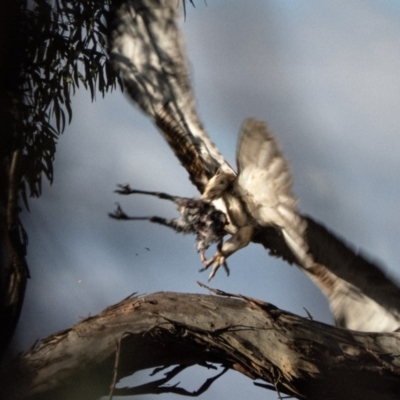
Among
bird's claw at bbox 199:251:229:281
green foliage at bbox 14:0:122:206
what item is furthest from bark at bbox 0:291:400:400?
green foliage at bbox 14:0:122:206

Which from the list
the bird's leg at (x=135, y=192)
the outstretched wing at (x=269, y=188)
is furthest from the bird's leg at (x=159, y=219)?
the outstretched wing at (x=269, y=188)

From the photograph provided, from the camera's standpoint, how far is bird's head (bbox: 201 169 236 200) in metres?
1.31

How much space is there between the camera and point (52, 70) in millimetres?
1016

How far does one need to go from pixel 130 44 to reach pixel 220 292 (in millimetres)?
398

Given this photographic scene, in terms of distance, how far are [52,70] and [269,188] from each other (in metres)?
0.39

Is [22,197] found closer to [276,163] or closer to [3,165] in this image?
[3,165]

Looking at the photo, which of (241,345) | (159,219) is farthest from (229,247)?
(159,219)

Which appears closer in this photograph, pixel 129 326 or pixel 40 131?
pixel 40 131

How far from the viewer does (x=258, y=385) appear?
1163mm

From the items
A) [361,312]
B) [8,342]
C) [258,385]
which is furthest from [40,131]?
[361,312]

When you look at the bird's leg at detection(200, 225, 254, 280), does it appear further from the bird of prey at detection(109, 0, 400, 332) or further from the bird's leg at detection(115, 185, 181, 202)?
the bird's leg at detection(115, 185, 181, 202)

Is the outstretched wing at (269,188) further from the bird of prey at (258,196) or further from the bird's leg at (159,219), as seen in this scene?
the bird's leg at (159,219)

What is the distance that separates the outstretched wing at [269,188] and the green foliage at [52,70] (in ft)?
0.73

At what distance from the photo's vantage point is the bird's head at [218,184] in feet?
4.29
